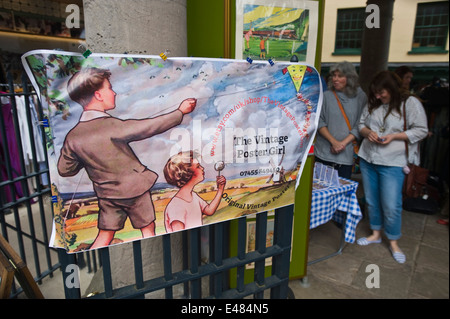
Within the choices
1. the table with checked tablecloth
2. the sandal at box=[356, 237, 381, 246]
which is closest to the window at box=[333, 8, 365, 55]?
the sandal at box=[356, 237, 381, 246]

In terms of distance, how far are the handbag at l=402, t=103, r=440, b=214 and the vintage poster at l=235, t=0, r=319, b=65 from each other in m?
3.20

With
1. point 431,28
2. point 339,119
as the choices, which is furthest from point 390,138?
point 431,28

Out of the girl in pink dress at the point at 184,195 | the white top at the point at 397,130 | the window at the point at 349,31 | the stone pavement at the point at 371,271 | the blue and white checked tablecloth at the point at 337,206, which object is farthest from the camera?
the window at the point at 349,31

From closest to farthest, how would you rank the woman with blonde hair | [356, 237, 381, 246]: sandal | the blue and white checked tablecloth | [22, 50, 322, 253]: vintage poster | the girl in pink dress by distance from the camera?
1. [22, 50, 322, 253]: vintage poster
2. the girl in pink dress
3. the blue and white checked tablecloth
4. the woman with blonde hair
5. [356, 237, 381, 246]: sandal

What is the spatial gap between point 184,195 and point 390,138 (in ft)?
8.51

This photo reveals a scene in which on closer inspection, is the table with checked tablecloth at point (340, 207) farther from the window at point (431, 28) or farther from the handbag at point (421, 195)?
the window at point (431, 28)

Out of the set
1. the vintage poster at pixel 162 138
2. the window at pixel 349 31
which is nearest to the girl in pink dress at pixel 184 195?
the vintage poster at pixel 162 138

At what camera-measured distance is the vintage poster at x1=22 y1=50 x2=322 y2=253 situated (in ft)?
3.59

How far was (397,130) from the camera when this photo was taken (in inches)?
125

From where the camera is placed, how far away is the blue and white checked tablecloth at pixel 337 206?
292 cm

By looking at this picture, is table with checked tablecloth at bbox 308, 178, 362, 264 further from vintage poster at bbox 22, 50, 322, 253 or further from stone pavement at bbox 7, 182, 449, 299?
vintage poster at bbox 22, 50, 322, 253

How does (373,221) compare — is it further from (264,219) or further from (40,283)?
(40,283)

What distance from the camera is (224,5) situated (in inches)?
73.1

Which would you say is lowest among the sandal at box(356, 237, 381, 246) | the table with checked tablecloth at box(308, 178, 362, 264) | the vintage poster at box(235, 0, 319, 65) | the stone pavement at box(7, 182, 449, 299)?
the stone pavement at box(7, 182, 449, 299)
